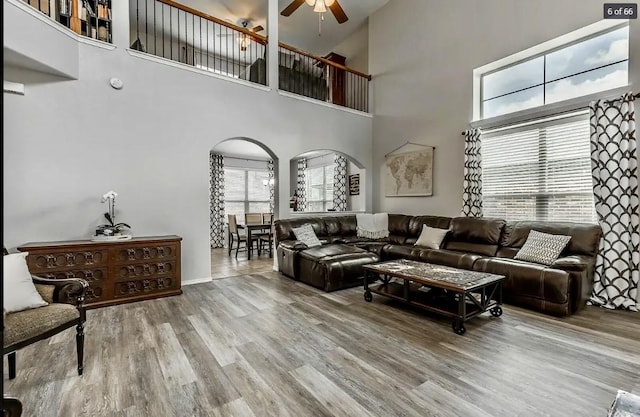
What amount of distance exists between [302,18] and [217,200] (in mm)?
4840

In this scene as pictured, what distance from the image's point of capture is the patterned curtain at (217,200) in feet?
28.0

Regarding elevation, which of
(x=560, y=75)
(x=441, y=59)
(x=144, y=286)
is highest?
(x=441, y=59)

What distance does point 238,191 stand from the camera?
9.31 m

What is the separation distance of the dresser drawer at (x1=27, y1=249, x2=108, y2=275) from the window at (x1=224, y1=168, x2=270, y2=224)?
17.9 ft

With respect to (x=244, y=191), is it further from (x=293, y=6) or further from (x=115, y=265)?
(x=115, y=265)

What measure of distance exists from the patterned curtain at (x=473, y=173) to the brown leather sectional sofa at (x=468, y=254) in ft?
0.82

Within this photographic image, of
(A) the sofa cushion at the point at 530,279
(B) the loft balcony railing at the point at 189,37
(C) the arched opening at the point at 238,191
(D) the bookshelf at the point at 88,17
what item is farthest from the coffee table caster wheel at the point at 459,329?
(D) the bookshelf at the point at 88,17

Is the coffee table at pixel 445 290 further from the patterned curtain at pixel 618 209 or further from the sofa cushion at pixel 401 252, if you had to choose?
the patterned curtain at pixel 618 209

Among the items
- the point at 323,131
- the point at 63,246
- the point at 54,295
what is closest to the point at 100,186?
the point at 63,246

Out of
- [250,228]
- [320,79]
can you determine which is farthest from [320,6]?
[250,228]

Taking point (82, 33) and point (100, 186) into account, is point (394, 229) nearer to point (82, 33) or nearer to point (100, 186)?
point (100, 186)

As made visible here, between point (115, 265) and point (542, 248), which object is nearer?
point (115, 265)

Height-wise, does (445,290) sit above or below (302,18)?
below

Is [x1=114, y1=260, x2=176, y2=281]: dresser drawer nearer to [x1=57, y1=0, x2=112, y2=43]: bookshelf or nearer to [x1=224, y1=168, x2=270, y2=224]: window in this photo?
[x1=57, y1=0, x2=112, y2=43]: bookshelf
